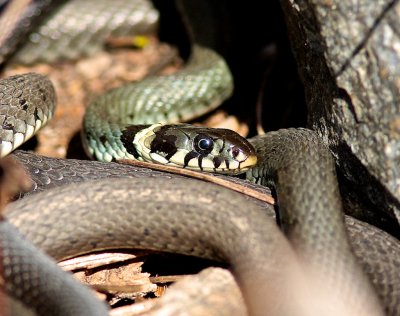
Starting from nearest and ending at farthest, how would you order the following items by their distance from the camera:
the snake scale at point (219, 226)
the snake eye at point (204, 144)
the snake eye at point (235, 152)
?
the snake scale at point (219, 226)
the snake eye at point (235, 152)
the snake eye at point (204, 144)


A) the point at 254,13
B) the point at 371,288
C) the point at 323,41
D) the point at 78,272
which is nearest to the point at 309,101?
the point at 323,41

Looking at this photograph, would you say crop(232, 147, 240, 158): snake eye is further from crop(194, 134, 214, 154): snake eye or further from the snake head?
crop(194, 134, 214, 154): snake eye

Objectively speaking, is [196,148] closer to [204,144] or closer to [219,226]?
[204,144]

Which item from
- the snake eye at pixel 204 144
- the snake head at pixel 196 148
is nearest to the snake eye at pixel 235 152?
the snake head at pixel 196 148

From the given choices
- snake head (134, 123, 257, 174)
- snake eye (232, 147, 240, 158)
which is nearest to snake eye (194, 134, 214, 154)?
snake head (134, 123, 257, 174)

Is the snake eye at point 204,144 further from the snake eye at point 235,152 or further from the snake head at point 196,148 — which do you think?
the snake eye at point 235,152

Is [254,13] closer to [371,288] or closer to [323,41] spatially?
[323,41]
